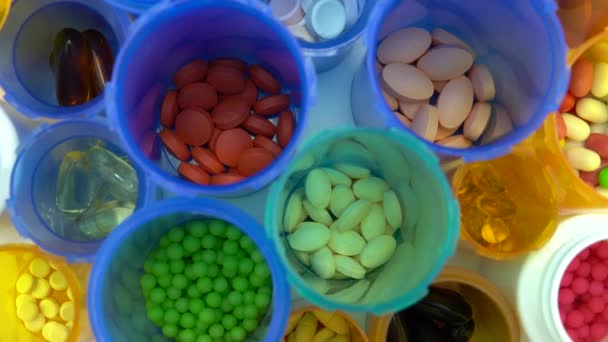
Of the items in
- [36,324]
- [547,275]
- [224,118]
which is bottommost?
[36,324]

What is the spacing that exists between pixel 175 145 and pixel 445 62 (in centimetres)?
35

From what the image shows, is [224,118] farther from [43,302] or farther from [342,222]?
[43,302]

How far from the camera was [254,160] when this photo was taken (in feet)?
2.12

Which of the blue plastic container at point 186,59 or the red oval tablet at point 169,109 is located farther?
the red oval tablet at point 169,109

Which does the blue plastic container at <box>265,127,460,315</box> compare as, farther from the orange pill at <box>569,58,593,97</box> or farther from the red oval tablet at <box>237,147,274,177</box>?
the orange pill at <box>569,58,593,97</box>

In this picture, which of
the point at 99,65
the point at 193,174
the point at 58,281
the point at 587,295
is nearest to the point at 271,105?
the point at 193,174

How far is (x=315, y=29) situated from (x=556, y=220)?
0.37 meters

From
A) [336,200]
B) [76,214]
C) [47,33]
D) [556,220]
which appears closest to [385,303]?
[336,200]

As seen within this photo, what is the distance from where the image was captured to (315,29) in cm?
69

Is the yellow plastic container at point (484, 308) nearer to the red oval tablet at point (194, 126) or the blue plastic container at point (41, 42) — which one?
the red oval tablet at point (194, 126)

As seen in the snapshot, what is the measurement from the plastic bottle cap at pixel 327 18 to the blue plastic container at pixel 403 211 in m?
0.16

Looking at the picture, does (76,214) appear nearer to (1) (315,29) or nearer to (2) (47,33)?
(2) (47,33)

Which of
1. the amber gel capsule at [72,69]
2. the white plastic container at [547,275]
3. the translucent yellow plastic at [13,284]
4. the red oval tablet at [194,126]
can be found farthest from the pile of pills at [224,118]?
the white plastic container at [547,275]

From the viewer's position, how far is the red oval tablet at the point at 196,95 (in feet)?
2.25
